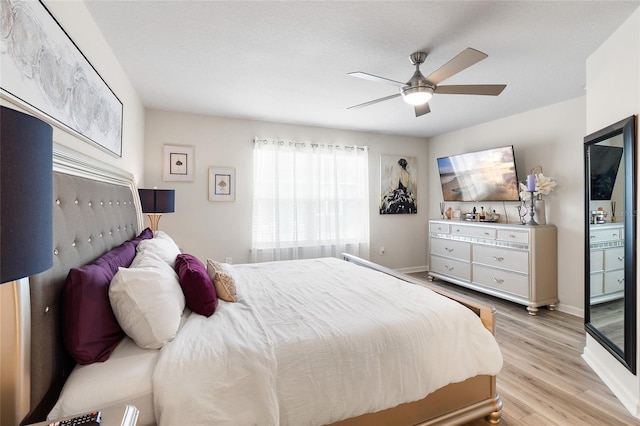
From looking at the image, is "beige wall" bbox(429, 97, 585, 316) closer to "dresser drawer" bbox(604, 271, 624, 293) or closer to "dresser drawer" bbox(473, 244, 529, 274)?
"dresser drawer" bbox(473, 244, 529, 274)

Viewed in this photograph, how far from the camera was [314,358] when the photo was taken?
132 centimetres

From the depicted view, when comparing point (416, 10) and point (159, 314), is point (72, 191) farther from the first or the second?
point (416, 10)

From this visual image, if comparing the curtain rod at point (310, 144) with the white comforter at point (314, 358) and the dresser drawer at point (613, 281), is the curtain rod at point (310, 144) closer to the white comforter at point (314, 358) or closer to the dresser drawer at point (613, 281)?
the white comforter at point (314, 358)

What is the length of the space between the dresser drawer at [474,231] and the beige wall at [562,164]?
58cm

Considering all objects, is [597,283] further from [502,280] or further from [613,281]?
[502,280]

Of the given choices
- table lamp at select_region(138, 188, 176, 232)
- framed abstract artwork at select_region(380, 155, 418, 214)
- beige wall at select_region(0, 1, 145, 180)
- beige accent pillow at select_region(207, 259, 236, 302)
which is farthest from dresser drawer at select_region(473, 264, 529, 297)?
beige wall at select_region(0, 1, 145, 180)

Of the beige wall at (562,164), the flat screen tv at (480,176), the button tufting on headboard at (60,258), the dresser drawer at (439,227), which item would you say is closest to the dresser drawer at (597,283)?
the beige wall at (562,164)

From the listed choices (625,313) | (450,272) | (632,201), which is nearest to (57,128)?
(632,201)

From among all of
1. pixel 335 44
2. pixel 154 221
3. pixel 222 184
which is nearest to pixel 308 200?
pixel 222 184

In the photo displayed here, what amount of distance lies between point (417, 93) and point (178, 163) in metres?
3.16

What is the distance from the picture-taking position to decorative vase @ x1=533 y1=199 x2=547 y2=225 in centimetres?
378

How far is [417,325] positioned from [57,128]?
211 cm

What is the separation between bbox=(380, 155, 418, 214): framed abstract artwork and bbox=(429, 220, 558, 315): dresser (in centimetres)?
96

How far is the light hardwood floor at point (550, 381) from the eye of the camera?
5.79 ft
